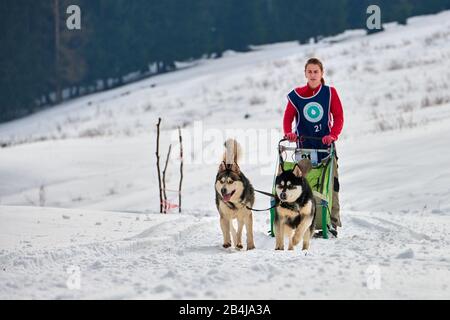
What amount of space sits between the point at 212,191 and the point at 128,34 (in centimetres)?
3322

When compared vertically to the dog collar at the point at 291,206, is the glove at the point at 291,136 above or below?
above

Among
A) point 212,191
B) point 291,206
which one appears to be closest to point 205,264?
point 291,206

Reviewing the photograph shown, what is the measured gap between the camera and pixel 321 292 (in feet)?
11.7

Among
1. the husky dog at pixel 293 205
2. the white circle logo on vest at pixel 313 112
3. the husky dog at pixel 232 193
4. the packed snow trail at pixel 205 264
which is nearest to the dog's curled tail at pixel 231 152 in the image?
the husky dog at pixel 232 193

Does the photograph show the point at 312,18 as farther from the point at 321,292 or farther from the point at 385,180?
the point at 321,292

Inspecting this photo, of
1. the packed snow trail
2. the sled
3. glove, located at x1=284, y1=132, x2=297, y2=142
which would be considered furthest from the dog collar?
glove, located at x1=284, y1=132, x2=297, y2=142

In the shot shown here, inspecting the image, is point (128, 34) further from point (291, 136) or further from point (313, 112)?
point (291, 136)

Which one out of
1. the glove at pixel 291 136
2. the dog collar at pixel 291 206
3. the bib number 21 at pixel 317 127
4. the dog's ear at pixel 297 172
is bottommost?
the dog collar at pixel 291 206

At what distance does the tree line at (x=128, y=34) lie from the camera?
129 ft

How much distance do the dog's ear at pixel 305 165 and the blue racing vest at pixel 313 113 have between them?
0.51 metres

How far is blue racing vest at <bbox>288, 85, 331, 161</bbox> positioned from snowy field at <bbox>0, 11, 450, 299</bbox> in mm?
1070

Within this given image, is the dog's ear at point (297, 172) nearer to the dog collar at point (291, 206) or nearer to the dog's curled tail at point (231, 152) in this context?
the dog collar at point (291, 206)

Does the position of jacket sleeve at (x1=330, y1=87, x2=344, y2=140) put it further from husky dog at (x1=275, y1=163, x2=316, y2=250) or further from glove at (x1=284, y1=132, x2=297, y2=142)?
husky dog at (x1=275, y1=163, x2=316, y2=250)

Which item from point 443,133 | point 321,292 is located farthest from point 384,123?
point 321,292
